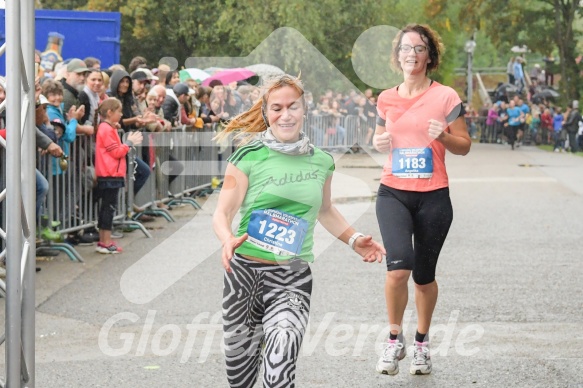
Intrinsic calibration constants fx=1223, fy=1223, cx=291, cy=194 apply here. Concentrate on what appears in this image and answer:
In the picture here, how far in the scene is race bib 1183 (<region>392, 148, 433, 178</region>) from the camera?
664 centimetres

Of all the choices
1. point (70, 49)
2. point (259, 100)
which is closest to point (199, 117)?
point (70, 49)

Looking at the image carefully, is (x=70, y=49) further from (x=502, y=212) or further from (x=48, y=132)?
(x=48, y=132)

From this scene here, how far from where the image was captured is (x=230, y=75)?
81.3 ft

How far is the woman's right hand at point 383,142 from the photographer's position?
664 cm

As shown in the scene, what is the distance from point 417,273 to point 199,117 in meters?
12.1

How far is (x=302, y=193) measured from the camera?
523 centimetres

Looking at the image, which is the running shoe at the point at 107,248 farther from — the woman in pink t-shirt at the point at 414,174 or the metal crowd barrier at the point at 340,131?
the metal crowd barrier at the point at 340,131

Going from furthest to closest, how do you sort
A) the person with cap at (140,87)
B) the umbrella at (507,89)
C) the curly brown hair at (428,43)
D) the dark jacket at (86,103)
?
the umbrella at (507,89), the person with cap at (140,87), the dark jacket at (86,103), the curly brown hair at (428,43)

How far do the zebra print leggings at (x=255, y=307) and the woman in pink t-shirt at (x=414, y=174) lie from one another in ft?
5.06

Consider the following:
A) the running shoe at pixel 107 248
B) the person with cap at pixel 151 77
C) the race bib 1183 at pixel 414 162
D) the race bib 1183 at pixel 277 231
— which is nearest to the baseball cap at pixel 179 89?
the person with cap at pixel 151 77

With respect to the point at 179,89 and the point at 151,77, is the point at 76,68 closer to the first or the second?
the point at 151,77

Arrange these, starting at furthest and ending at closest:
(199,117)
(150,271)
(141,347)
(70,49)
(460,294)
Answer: (70,49), (199,117), (150,271), (460,294), (141,347)

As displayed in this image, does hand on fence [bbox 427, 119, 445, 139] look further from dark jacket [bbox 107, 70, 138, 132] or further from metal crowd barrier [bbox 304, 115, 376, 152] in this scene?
metal crowd barrier [bbox 304, 115, 376, 152]

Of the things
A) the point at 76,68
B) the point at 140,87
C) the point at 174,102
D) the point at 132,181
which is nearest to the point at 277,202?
the point at 76,68
